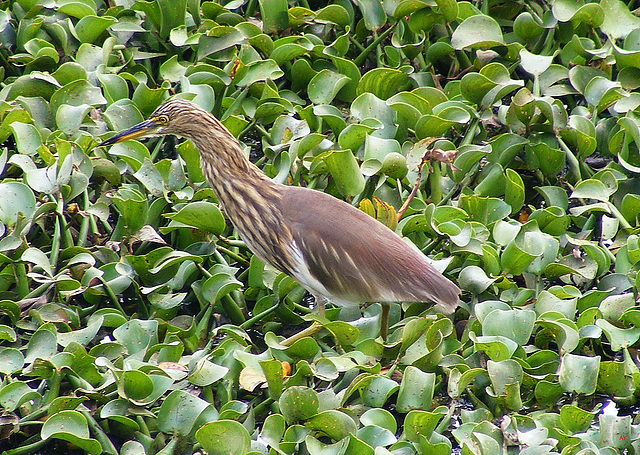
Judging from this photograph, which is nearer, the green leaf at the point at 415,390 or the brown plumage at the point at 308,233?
the green leaf at the point at 415,390

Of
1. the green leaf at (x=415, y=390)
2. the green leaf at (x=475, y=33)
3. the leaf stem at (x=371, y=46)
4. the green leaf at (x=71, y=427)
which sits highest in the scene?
the green leaf at (x=475, y=33)

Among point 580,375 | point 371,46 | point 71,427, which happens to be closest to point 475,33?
point 371,46

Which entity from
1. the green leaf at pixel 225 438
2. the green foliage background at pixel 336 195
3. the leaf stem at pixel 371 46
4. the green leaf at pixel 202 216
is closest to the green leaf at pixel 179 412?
the green foliage background at pixel 336 195

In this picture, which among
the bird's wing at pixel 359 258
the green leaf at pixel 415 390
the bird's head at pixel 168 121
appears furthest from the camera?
the bird's head at pixel 168 121

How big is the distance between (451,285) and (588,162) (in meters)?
1.61

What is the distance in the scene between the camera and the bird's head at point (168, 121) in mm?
3799

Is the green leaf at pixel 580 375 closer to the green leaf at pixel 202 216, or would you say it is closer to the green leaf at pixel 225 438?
the green leaf at pixel 225 438

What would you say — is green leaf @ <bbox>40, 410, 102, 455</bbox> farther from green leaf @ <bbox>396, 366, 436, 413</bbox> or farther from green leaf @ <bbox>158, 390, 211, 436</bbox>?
green leaf @ <bbox>396, 366, 436, 413</bbox>

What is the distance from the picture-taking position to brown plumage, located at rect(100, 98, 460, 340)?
354cm

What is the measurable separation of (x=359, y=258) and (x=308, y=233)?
233 mm

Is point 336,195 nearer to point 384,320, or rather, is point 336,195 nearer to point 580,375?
point 384,320

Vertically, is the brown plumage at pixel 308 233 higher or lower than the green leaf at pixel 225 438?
higher

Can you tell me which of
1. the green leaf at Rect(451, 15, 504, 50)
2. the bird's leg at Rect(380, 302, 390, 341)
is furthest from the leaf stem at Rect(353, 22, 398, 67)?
the bird's leg at Rect(380, 302, 390, 341)

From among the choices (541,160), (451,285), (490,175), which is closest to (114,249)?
(451,285)
